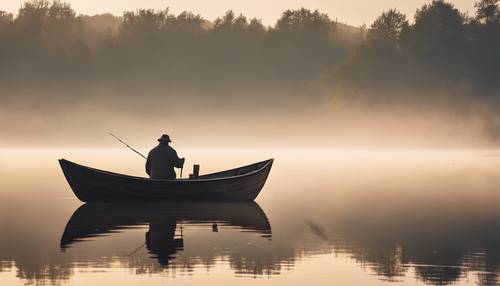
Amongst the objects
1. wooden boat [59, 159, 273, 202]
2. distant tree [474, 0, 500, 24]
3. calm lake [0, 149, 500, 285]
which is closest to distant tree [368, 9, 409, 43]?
distant tree [474, 0, 500, 24]

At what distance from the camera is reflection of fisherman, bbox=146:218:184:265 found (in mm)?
17406

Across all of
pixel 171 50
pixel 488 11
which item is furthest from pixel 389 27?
pixel 171 50

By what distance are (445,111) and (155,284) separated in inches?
3677

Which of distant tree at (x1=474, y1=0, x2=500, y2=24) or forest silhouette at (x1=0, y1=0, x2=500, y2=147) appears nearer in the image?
distant tree at (x1=474, y1=0, x2=500, y2=24)

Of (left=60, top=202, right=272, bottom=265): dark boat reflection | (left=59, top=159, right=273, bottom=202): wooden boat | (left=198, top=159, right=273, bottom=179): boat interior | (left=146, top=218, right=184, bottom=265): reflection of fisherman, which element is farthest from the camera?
(left=198, top=159, right=273, bottom=179): boat interior

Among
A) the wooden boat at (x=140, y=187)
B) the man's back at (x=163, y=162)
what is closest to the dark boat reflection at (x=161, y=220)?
the wooden boat at (x=140, y=187)

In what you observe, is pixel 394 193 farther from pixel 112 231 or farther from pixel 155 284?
pixel 155 284

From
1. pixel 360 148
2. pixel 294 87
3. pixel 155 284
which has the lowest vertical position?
pixel 155 284

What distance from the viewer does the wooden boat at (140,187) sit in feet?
86.7

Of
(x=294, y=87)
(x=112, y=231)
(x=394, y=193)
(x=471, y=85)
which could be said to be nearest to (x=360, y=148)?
(x=294, y=87)

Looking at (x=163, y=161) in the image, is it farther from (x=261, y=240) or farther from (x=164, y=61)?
(x=164, y=61)

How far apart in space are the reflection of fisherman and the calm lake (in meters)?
0.02

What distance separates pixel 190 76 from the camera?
131875 mm

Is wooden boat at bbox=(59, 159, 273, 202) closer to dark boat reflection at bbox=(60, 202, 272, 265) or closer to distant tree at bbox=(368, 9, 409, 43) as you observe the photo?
dark boat reflection at bbox=(60, 202, 272, 265)
